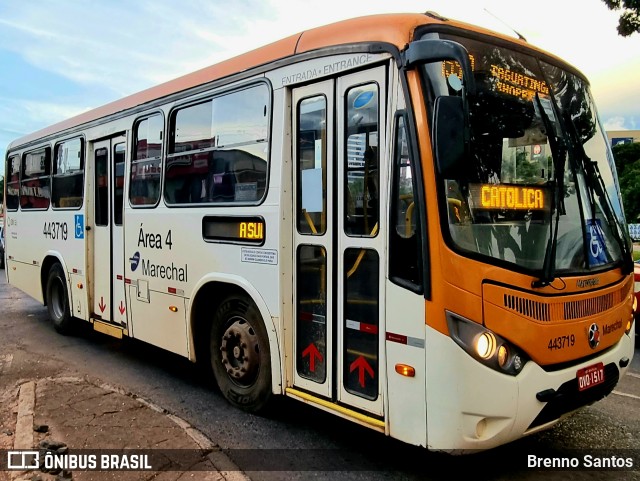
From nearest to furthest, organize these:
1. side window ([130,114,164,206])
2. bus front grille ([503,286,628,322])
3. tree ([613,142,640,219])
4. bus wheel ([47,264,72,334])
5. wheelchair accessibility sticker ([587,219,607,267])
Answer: bus front grille ([503,286,628,322]), wheelchair accessibility sticker ([587,219,607,267]), side window ([130,114,164,206]), bus wheel ([47,264,72,334]), tree ([613,142,640,219])

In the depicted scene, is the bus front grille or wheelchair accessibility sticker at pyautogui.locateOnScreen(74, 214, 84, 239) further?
wheelchair accessibility sticker at pyautogui.locateOnScreen(74, 214, 84, 239)

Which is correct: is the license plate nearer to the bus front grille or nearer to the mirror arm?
the bus front grille

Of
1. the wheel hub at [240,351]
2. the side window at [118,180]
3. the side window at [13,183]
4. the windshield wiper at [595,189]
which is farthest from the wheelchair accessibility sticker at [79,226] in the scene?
the windshield wiper at [595,189]

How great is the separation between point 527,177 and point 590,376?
1.36m

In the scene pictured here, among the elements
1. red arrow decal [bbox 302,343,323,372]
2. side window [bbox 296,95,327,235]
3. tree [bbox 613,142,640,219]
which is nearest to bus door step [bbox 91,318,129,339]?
red arrow decal [bbox 302,343,323,372]

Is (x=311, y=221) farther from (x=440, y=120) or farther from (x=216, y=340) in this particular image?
(x=216, y=340)

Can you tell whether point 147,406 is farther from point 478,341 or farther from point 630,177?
point 630,177

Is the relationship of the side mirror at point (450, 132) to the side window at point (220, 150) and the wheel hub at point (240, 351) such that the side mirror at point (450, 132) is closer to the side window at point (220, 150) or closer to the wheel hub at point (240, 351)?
the side window at point (220, 150)

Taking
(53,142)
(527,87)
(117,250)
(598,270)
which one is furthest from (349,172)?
(53,142)

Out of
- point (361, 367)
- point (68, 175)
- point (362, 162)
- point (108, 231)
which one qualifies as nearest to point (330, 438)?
point (361, 367)

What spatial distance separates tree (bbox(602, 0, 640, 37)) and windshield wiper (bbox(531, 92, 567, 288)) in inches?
349

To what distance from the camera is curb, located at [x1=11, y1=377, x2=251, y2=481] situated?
3833mm

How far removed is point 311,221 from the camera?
4.18m

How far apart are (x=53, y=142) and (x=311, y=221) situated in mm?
5895
